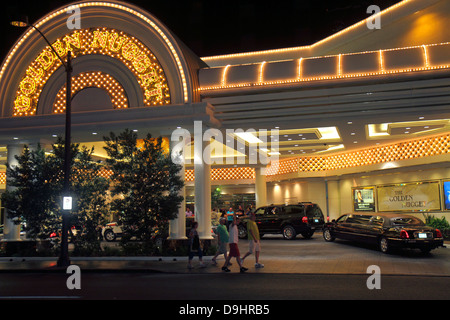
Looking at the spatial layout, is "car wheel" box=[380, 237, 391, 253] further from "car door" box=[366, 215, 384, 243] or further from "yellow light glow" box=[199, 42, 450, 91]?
"yellow light glow" box=[199, 42, 450, 91]

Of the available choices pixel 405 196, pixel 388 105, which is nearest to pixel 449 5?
pixel 388 105

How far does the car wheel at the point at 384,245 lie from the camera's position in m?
16.6

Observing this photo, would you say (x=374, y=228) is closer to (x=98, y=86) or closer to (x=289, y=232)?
(x=289, y=232)

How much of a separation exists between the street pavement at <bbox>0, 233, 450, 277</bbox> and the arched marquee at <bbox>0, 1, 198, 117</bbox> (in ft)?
19.8

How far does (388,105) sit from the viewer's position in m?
16.2

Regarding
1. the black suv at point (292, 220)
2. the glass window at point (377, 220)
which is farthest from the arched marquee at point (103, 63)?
the black suv at point (292, 220)

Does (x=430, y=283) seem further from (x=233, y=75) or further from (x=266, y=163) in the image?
(x=266, y=163)

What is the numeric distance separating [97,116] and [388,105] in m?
11.1

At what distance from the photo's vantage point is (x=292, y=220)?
2388cm

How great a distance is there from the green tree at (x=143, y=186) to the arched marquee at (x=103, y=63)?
84.7 inches

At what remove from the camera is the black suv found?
77.8 feet

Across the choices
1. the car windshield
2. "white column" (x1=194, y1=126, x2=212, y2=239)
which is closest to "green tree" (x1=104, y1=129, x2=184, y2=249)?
"white column" (x1=194, y1=126, x2=212, y2=239)

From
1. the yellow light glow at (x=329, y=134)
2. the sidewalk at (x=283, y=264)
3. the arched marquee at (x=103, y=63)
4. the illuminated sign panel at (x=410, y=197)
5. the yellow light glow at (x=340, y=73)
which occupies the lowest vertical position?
the sidewalk at (x=283, y=264)

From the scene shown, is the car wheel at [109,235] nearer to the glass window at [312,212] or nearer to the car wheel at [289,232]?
the car wheel at [289,232]
